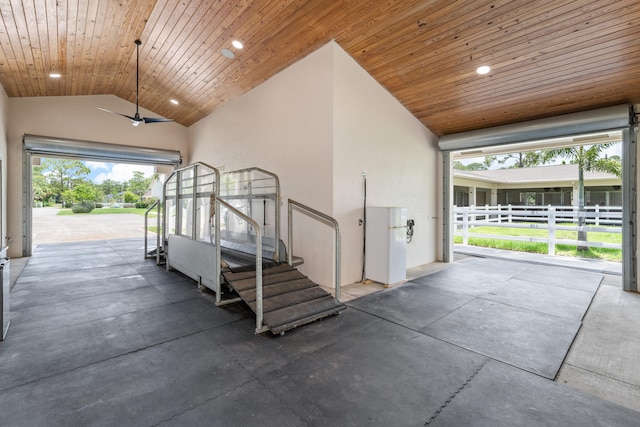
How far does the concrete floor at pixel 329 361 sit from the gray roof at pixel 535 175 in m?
9.75

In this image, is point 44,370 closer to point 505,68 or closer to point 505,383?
point 505,383

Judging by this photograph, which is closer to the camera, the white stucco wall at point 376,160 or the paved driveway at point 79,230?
the white stucco wall at point 376,160

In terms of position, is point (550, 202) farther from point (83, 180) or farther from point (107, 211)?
point (83, 180)

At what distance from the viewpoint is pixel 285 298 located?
3479mm

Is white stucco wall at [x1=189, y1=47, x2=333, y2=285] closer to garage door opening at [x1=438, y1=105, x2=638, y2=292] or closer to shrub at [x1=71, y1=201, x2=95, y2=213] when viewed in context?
garage door opening at [x1=438, y1=105, x2=638, y2=292]

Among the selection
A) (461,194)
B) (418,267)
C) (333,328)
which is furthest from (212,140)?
(461,194)

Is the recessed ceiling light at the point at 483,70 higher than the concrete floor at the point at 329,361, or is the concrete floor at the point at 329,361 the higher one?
the recessed ceiling light at the point at 483,70

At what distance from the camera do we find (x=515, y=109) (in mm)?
5203

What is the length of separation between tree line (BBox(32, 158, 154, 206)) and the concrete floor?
2331cm

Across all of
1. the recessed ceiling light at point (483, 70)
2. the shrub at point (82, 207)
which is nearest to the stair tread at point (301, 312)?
the recessed ceiling light at point (483, 70)

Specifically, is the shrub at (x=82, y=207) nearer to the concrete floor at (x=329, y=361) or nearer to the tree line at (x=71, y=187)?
the tree line at (x=71, y=187)

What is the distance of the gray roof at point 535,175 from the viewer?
12.8 meters

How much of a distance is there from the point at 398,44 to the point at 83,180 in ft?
106

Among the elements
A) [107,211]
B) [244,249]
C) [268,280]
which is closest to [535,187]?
[244,249]
